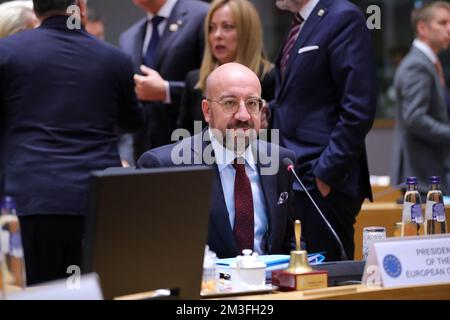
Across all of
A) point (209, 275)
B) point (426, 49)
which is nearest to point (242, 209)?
point (209, 275)

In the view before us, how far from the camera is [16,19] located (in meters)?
4.15

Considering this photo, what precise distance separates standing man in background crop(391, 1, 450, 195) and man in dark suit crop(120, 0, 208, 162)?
4.84 feet

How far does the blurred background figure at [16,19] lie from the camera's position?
4.13 m

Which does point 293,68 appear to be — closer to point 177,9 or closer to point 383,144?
point 177,9

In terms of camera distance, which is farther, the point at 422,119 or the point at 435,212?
the point at 422,119

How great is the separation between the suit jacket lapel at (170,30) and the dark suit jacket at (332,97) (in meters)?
0.94

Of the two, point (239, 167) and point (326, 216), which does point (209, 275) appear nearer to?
point (239, 167)

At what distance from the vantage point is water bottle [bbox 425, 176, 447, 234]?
307cm

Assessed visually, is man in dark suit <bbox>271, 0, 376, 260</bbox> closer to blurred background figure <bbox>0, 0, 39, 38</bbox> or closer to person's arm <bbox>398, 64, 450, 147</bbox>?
blurred background figure <bbox>0, 0, 39, 38</bbox>

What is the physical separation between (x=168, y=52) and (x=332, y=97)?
1.11 m

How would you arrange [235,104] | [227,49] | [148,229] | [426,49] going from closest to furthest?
1. [148,229]
2. [235,104]
3. [227,49]
4. [426,49]

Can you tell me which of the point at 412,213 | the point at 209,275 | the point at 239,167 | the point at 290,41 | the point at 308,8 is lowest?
the point at 209,275

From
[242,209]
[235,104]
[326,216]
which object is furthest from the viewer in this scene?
[326,216]
